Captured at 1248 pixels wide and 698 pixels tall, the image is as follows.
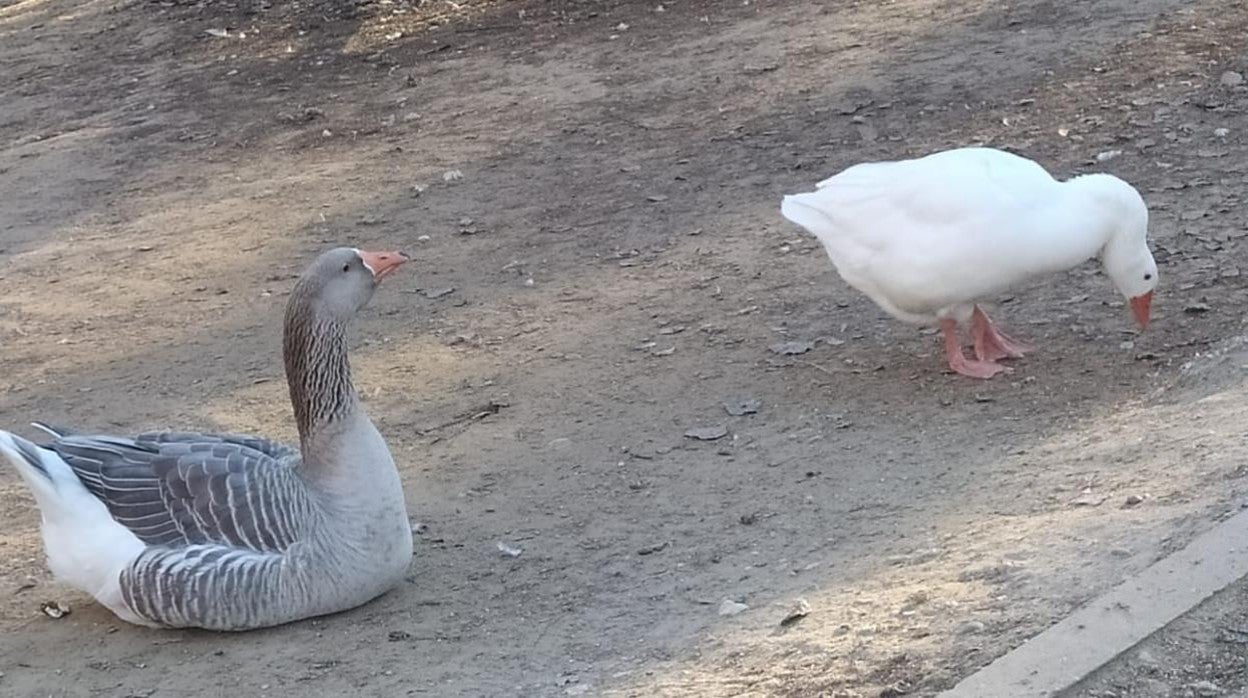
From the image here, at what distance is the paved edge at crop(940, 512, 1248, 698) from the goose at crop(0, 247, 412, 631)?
1.98 metres

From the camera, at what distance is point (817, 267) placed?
23.5ft

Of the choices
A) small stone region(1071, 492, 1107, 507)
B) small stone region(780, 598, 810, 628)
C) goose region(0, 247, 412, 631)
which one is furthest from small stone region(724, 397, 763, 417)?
small stone region(780, 598, 810, 628)

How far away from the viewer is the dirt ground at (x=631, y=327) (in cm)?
445

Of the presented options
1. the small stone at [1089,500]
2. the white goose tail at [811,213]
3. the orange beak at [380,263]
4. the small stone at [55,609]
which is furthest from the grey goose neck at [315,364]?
the small stone at [1089,500]

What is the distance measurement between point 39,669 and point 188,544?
521 mm

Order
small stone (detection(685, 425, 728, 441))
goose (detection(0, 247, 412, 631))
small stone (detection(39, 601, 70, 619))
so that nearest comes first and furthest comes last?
goose (detection(0, 247, 412, 631)), small stone (detection(39, 601, 70, 619)), small stone (detection(685, 425, 728, 441))

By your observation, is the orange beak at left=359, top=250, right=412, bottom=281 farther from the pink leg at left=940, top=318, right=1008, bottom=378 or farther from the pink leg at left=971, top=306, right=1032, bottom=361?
the pink leg at left=971, top=306, right=1032, bottom=361

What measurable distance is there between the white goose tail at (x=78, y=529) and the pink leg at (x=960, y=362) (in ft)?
9.24

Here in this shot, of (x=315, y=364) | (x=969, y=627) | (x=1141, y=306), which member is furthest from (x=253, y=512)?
(x=1141, y=306)

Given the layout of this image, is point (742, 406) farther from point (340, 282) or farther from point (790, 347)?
point (340, 282)

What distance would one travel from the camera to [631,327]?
686cm

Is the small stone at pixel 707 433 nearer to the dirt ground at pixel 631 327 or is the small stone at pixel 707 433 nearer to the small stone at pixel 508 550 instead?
the dirt ground at pixel 631 327

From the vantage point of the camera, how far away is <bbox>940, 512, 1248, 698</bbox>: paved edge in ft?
11.6

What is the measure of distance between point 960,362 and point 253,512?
2.53m
